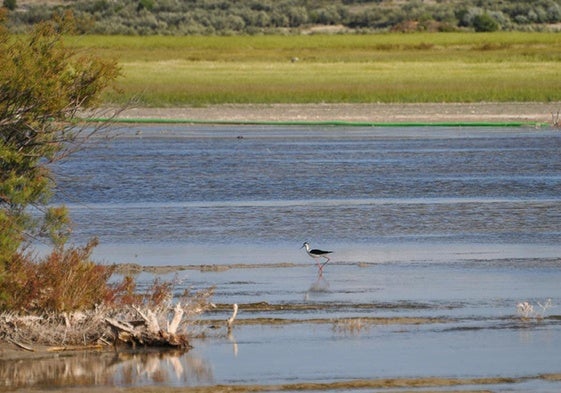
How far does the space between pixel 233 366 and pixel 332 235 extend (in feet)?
25.8

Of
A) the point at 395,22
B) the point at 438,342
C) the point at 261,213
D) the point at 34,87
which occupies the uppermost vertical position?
the point at 34,87

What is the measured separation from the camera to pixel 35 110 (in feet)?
41.1

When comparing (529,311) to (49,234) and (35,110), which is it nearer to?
(49,234)

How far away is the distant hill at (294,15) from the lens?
302 feet

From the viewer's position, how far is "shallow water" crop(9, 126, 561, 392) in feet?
38.9

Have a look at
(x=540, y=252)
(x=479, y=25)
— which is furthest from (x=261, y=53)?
(x=540, y=252)

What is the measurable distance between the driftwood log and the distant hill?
7505 centimetres

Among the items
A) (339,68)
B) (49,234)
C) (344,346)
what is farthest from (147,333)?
(339,68)

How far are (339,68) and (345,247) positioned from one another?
45365 mm

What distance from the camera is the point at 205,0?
10981cm

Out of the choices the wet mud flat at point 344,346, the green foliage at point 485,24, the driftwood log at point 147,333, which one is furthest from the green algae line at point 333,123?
the green foliage at point 485,24

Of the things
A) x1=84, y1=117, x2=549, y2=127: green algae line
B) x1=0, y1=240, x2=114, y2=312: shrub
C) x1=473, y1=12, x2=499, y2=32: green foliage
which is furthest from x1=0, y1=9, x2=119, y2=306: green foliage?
x1=473, y1=12, x2=499, y2=32: green foliage

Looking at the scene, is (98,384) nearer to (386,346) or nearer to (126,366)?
(126,366)

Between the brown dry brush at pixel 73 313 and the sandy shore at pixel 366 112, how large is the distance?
31.1 metres
